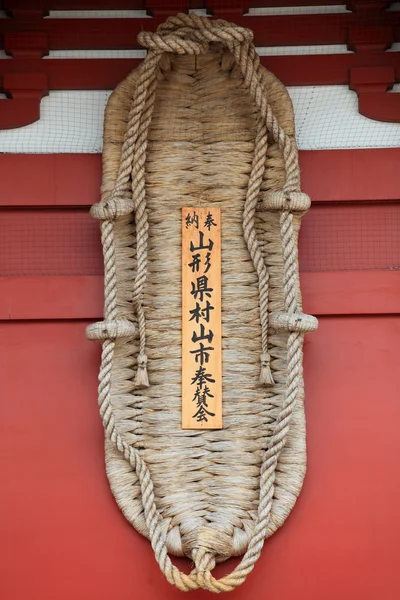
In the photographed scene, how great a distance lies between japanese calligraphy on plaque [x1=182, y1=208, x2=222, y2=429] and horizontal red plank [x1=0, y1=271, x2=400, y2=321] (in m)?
0.21

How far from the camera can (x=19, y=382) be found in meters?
2.08

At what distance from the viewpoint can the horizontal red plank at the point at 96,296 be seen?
2.11 m

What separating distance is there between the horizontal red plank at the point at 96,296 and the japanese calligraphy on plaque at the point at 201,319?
21 cm

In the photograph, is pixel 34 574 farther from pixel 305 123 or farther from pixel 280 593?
pixel 305 123

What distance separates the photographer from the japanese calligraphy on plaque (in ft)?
6.70

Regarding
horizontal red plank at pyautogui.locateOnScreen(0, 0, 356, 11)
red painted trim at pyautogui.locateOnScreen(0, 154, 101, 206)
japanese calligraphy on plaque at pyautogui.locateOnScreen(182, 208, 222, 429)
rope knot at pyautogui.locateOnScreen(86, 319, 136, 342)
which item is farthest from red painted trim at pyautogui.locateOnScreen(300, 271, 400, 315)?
horizontal red plank at pyautogui.locateOnScreen(0, 0, 356, 11)

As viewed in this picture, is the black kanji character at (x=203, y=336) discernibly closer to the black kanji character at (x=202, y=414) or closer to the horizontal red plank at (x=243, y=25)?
the black kanji character at (x=202, y=414)

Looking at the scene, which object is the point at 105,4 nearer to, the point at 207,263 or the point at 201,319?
the point at 207,263

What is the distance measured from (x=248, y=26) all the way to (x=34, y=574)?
141cm

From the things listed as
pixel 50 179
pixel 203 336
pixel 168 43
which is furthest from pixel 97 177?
pixel 203 336

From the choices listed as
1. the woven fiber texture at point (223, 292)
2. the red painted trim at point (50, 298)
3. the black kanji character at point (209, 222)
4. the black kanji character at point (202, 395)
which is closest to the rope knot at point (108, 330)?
the woven fiber texture at point (223, 292)

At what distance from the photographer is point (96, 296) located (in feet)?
6.95

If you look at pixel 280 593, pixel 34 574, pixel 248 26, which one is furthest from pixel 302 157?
pixel 34 574

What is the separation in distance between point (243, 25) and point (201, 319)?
2.47ft
